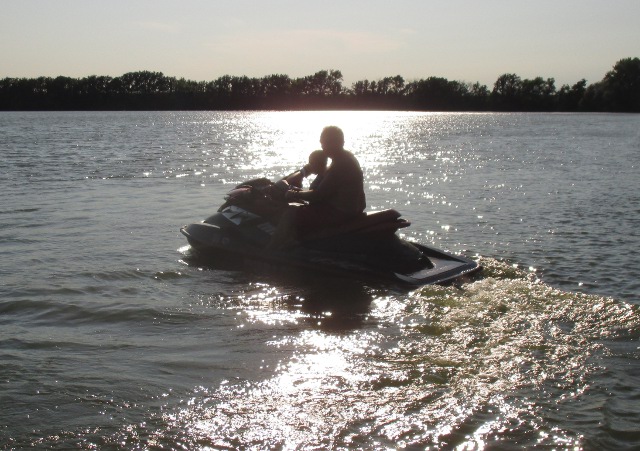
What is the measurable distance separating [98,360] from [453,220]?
943 centimetres

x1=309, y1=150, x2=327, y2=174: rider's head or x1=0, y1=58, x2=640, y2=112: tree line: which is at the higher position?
x1=0, y1=58, x2=640, y2=112: tree line

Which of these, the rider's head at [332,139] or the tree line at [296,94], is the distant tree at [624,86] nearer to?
the tree line at [296,94]

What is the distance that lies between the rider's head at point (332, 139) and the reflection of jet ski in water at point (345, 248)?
925 mm

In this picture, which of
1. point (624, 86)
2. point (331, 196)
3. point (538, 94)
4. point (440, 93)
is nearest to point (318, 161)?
point (331, 196)

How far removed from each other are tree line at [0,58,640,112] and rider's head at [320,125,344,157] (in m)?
123

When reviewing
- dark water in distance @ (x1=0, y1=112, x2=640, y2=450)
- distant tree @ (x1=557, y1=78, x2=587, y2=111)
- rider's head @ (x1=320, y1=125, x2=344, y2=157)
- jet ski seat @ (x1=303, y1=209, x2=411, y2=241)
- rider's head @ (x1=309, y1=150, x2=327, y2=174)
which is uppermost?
distant tree @ (x1=557, y1=78, x2=587, y2=111)

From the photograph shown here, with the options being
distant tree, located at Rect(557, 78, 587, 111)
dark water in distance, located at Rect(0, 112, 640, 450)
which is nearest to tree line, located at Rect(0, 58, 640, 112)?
distant tree, located at Rect(557, 78, 587, 111)

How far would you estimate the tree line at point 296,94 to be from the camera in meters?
138

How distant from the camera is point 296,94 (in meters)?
168

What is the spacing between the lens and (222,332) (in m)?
7.60

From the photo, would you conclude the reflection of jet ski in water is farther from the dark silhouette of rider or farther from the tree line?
the tree line

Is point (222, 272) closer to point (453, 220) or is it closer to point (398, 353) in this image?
point (398, 353)

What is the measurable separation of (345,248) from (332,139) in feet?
4.51

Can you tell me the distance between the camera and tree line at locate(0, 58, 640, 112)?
5438 inches
